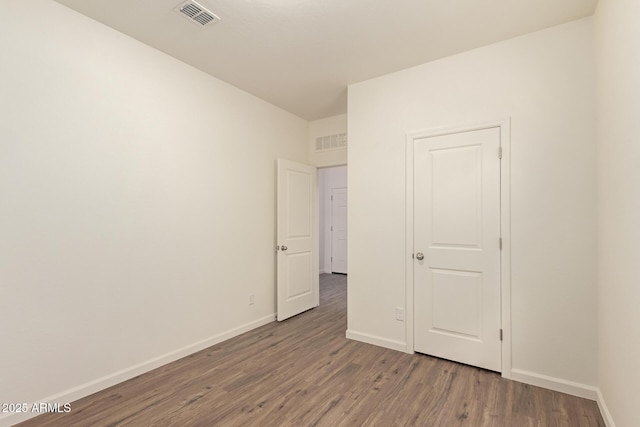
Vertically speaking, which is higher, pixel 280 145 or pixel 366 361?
pixel 280 145

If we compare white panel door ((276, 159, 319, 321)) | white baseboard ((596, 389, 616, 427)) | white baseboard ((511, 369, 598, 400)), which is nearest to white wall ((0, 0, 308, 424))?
white panel door ((276, 159, 319, 321))

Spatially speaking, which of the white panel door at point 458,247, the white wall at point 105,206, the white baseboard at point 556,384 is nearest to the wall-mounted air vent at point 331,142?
the white wall at point 105,206

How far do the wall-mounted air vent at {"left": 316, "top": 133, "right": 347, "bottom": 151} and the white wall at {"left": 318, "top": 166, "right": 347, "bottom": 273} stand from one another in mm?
3020

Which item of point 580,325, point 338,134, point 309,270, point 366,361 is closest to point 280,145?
point 338,134

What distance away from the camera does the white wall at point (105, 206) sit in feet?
6.36

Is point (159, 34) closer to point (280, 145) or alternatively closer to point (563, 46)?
point (280, 145)

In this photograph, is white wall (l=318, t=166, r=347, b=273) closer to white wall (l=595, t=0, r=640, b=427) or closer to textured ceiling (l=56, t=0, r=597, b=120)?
textured ceiling (l=56, t=0, r=597, b=120)

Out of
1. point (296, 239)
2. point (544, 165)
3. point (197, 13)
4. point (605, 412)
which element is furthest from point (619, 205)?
point (296, 239)

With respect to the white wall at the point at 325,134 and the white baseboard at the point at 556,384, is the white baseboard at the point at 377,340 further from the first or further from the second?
the white wall at the point at 325,134

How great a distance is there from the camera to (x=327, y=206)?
7.72 meters

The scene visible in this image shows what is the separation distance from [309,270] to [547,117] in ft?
10.6

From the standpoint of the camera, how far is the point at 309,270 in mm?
4375

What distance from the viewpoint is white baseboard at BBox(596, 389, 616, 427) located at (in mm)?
1800

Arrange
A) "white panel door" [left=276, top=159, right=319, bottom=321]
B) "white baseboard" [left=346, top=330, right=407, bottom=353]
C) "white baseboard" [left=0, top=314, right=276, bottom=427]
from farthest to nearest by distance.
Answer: "white panel door" [left=276, top=159, right=319, bottom=321] → "white baseboard" [left=346, top=330, right=407, bottom=353] → "white baseboard" [left=0, top=314, right=276, bottom=427]
